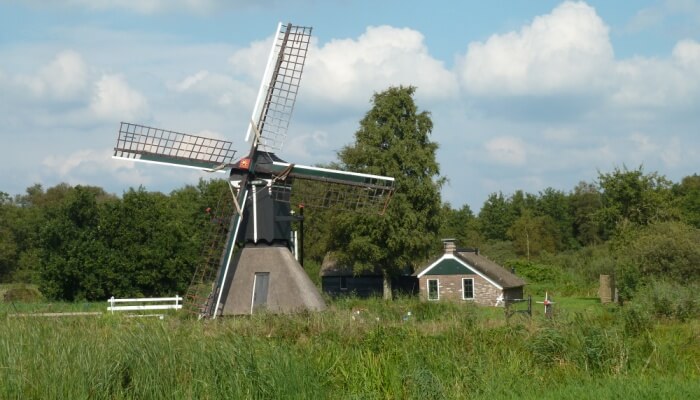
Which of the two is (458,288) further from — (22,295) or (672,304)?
(672,304)

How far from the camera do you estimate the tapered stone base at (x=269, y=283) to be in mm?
22438

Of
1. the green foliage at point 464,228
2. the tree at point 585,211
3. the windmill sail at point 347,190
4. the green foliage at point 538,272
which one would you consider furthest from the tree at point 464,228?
the windmill sail at point 347,190

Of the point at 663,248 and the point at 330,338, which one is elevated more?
the point at 663,248

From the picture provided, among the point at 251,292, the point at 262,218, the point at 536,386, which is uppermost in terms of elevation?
the point at 262,218

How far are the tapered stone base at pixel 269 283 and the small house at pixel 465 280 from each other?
17830 mm

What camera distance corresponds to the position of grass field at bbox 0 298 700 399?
1242cm

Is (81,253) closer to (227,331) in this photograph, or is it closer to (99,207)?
(99,207)

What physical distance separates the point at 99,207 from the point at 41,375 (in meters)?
27.3

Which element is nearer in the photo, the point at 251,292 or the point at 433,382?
the point at 433,382

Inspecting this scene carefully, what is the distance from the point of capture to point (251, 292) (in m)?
22.7

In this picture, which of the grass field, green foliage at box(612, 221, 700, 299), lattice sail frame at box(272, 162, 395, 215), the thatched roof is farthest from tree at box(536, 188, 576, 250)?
the grass field

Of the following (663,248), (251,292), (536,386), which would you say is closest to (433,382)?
(536,386)

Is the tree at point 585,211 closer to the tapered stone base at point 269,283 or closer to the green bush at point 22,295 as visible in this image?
the green bush at point 22,295

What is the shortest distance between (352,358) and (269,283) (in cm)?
854
